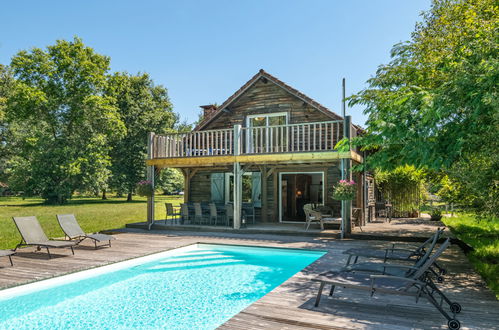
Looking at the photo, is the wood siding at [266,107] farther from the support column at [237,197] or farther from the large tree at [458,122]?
the large tree at [458,122]

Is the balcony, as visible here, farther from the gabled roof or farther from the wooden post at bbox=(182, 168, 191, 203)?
the wooden post at bbox=(182, 168, 191, 203)

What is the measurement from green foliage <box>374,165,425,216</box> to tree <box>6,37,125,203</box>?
21.5 meters

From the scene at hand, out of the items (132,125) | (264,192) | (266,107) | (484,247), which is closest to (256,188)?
(264,192)

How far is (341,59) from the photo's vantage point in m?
16.5

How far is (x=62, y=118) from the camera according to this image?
92.6 ft

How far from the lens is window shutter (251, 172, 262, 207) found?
13859mm

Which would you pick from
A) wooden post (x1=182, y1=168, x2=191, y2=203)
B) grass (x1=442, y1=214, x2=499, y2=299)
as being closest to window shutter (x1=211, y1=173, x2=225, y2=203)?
wooden post (x1=182, y1=168, x2=191, y2=203)

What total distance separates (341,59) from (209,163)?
877 centimetres

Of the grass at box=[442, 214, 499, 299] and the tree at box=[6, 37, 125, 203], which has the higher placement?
the tree at box=[6, 37, 125, 203]

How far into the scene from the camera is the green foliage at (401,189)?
15.5 m

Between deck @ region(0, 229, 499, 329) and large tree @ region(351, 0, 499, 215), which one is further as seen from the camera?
large tree @ region(351, 0, 499, 215)

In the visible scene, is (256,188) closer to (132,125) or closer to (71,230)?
(71,230)

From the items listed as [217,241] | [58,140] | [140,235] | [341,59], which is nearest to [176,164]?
[140,235]

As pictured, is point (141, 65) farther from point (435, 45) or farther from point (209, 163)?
point (435, 45)
